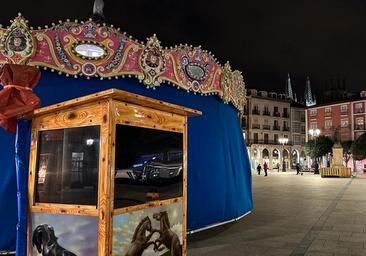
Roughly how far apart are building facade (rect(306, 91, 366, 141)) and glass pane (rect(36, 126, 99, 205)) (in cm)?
5731

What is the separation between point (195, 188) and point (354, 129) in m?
59.0

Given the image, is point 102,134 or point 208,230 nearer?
point 102,134

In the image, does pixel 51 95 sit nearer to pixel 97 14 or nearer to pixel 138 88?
pixel 138 88

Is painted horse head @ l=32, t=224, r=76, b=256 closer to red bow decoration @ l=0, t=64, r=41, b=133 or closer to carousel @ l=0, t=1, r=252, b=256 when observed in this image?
carousel @ l=0, t=1, r=252, b=256

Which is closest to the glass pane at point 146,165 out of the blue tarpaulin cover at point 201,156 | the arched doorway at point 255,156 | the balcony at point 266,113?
the blue tarpaulin cover at point 201,156

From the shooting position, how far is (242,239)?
6.77m

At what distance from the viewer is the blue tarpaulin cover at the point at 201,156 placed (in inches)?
224

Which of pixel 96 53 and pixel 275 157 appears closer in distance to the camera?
pixel 96 53

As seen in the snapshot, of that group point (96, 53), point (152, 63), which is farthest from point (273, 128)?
point (96, 53)

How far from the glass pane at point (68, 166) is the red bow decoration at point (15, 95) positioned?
0.40 m

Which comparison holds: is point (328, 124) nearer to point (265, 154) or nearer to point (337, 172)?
point (265, 154)

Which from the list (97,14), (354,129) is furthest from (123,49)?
(354,129)

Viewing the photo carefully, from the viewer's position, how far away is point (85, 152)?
3.56m

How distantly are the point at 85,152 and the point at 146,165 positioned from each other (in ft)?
2.30
